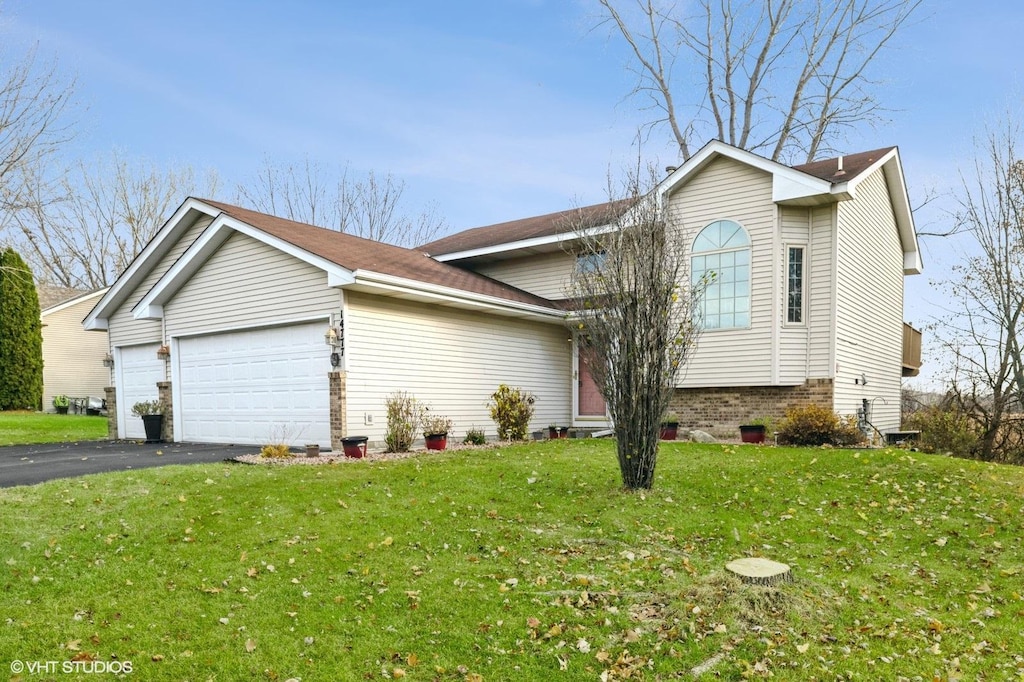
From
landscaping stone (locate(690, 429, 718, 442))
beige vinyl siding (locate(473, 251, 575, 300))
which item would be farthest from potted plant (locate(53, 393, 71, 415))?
landscaping stone (locate(690, 429, 718, 442))

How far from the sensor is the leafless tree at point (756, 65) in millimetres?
24094

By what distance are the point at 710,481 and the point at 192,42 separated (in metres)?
18.0

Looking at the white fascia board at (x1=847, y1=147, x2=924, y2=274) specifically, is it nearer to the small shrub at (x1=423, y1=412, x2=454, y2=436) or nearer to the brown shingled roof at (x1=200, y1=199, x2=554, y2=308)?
the brown shingled roof at (x1=200, y1=199, x2=554, y2=308)

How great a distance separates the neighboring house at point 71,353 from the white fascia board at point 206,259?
671 inches

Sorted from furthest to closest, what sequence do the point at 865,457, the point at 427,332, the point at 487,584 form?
1. the point at 427,332
2. the point at 865,457
3. the point at 487,584

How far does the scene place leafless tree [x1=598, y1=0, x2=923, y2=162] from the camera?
2409 centimetres

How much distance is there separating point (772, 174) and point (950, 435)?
21.2ft

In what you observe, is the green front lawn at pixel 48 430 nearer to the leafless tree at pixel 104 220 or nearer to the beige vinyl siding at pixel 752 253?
the leafless tree at pixel 104 220

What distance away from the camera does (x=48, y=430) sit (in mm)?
18188

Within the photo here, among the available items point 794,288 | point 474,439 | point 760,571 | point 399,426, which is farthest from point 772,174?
point 760,571

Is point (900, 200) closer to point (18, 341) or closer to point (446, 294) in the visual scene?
point (446, 294)

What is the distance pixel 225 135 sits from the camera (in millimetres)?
25047

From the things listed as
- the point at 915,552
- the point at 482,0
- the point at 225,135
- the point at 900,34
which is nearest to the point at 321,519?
the point at 915,552

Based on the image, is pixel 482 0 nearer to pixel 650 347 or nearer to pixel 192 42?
pixel 192 42
